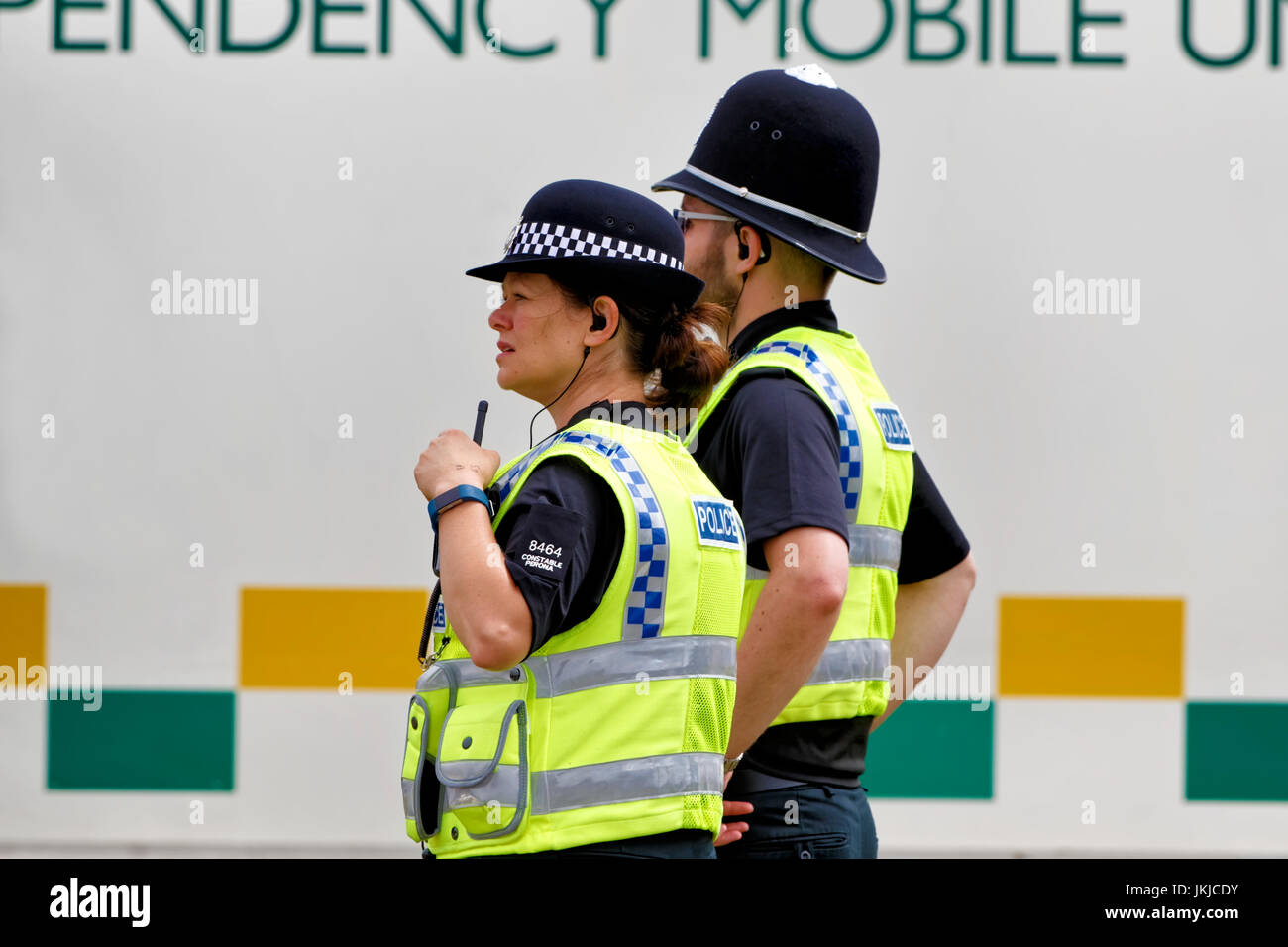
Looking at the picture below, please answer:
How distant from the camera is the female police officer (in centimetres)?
128

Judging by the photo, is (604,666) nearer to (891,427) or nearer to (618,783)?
(618,783)

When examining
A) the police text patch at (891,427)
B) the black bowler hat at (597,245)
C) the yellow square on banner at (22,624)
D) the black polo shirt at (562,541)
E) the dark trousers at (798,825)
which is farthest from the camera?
the yellow square on banner at (22,624)

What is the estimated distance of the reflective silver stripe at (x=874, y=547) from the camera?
5.58 ft

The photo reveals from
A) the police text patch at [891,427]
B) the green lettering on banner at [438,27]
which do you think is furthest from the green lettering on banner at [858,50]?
the police text patch at [891,427]

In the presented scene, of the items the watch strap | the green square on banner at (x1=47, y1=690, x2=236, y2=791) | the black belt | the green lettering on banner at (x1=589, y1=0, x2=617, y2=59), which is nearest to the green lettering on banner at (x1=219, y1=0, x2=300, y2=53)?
the green lettering on banner at (x1=589, y1=0, x2=617, y2=59)

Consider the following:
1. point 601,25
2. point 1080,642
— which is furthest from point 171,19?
point 1080,642

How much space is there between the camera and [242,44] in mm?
2424

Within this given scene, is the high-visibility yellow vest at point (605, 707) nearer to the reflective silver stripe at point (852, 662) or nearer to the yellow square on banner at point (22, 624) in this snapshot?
the reflective silver stripe at point (852, 662)

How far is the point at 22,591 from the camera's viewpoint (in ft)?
7.86

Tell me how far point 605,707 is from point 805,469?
372 millimetres

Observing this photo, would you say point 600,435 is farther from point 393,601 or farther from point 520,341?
point 393,601

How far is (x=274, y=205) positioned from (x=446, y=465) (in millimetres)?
1230

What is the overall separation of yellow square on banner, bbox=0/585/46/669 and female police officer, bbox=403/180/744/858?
1247mm

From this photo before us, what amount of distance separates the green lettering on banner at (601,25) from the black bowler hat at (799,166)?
2.25 feet
